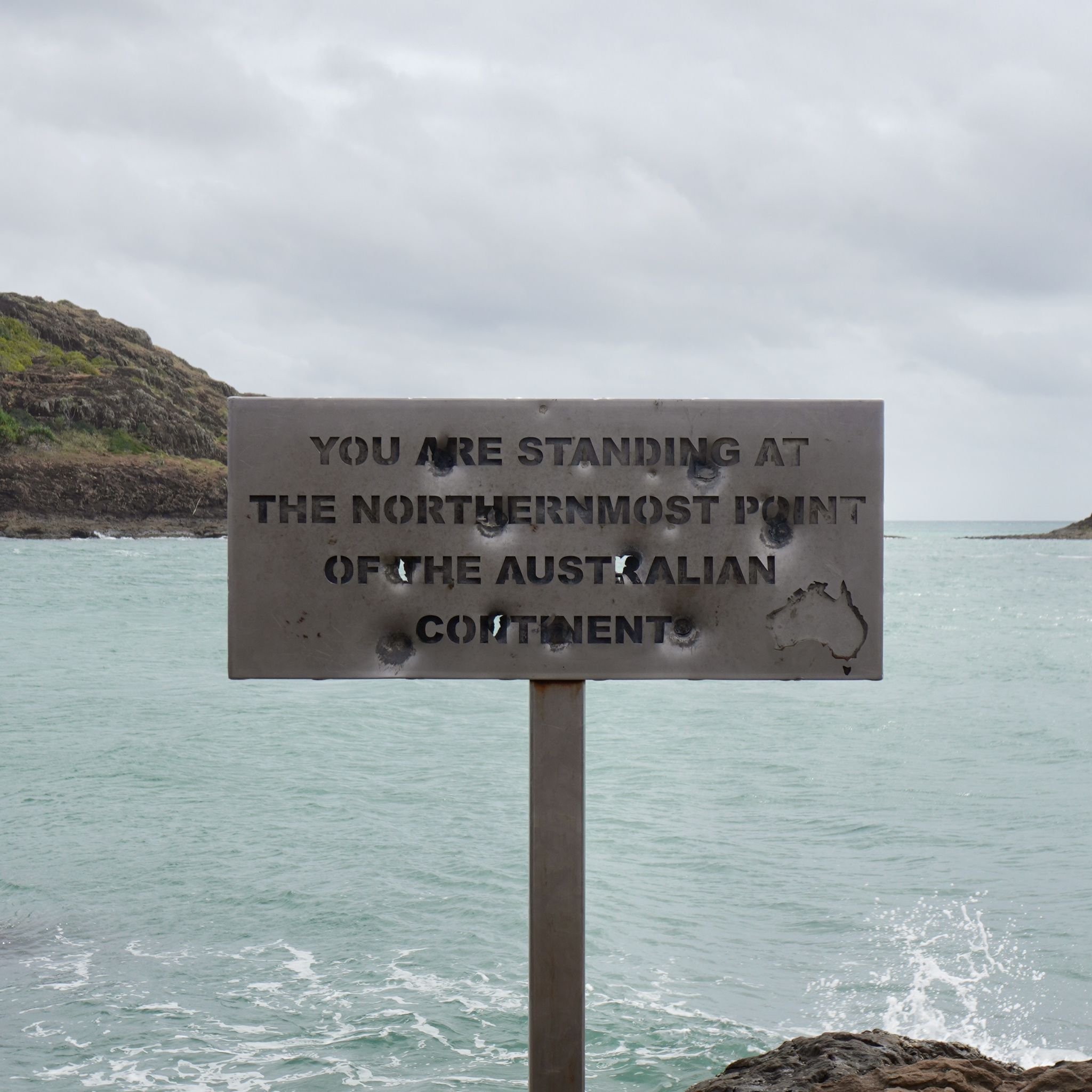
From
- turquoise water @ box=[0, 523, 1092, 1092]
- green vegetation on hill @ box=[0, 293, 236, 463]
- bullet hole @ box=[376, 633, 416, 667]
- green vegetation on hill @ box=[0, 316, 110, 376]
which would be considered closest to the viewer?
bullet hole @ box=[376, 633, 416, 667]

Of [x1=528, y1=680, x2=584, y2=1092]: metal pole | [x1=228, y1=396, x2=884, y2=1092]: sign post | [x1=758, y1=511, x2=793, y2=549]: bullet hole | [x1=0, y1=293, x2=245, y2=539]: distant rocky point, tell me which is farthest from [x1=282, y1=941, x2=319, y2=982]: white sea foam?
[x1=0, y1=293, x2=245, y2=539]: distant rocky point

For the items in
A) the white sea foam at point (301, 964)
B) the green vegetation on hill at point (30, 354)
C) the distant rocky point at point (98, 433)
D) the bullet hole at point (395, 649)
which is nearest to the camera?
the bullet hole at point (395, 649)

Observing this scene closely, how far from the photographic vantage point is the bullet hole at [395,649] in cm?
284

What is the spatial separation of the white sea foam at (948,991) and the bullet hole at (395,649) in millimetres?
3332

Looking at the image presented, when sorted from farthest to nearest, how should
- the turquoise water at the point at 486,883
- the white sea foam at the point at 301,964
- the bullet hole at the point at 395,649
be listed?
the white sea foam at the point at 301,964 → the turquoise water at the point at 486,883 → the bullet hole at the point at 395,649

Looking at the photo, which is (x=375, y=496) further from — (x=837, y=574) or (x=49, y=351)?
(x=49, y=351)

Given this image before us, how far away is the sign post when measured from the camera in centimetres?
285

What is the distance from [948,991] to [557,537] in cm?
438

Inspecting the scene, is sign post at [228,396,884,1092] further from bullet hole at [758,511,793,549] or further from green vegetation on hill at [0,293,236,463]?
green vegetation on hill at [0,293,236,463]

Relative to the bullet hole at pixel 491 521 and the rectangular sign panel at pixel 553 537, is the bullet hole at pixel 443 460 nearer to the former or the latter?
the rectangular sign panel at pixel 553 537

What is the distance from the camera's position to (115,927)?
258 inches

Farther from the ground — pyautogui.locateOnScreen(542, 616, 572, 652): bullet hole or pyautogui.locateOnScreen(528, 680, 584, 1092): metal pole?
pyautogui.locateOnScreen(542, 616, 572, 652): bullet hole

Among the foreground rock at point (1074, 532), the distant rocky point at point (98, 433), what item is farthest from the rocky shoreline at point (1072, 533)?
the distant rocky point at point (98, 433)

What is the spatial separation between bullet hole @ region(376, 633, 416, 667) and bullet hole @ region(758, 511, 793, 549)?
112 cm
